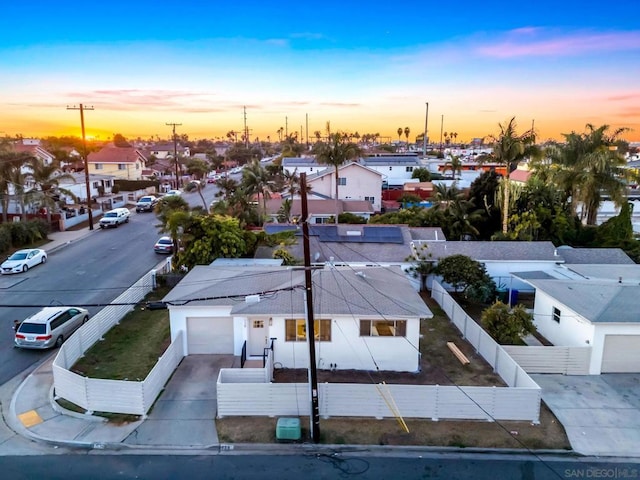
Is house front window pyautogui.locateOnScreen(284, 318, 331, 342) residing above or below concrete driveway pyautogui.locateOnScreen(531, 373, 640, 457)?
above

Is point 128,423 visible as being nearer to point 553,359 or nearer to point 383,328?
point 383,328

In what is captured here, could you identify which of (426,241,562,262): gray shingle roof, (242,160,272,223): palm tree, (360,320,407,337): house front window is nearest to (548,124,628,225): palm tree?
(426,241,562,262): gray shingle roof

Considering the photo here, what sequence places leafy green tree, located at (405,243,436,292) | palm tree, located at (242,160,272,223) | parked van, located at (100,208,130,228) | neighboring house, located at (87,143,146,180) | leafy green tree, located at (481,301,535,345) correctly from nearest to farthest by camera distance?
leafy green tree, located at (481,301,535,345) → leafy green tree, located at (405,243,436,292) → palm tree, located at (242,160,272,223) → parked van, located at (100,208,130,228) → neighboring house, located at (87,143,146,180)

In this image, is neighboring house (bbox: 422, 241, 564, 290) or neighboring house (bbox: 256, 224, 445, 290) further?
neighboring house (bbox: 256, 224, 445, 290)

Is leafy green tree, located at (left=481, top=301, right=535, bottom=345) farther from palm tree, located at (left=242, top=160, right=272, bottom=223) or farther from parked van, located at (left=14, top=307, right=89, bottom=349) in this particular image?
palm tree, located at (left=242, top=160, right=272, bottom=223)

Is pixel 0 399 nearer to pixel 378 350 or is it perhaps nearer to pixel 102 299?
pixel 102 299

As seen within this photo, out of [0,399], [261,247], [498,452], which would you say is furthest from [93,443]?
[261,247]

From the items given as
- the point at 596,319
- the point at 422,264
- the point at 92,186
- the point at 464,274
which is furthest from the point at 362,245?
the point at 92,186
